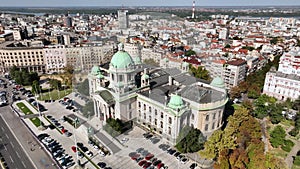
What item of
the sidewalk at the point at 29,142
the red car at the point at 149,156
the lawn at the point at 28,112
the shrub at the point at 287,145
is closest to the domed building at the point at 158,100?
the red car at the point at 149,156

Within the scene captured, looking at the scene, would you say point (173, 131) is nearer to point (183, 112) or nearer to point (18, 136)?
point (183, 112)

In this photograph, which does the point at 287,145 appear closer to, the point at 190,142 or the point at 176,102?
the point at 190,142

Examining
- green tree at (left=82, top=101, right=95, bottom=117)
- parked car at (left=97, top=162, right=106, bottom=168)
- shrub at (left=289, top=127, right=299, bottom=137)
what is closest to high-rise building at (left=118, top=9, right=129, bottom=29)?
green tree at (left=82, top=101, right=95, bottom=117)

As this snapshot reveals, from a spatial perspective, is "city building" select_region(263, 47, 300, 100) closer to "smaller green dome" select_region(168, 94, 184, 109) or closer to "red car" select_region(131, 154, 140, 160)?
"smaller green dome" select_region(168, 94, 184, 109)

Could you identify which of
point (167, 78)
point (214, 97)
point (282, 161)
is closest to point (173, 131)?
point (214, 97)

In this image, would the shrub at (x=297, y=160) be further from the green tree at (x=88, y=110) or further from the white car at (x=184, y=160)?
the green tree at (x=88, y=110)
